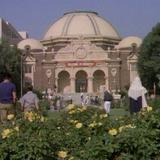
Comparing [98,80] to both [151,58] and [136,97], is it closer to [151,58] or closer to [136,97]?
[151,58]

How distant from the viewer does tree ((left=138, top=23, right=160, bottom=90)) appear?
193 ft

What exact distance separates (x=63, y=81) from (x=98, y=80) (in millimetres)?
6225

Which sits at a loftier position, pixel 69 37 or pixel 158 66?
pixel 69 37

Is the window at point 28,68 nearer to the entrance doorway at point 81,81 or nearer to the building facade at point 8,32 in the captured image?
the entrance doorway at point 81,81

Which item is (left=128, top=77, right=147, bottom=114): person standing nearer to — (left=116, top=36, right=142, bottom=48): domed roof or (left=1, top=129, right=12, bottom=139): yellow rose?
(left=1, top=129, right=12, bottom=139): yellow rose

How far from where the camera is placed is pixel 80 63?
101312 mm

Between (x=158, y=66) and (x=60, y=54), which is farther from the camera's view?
(x=60, y=54)

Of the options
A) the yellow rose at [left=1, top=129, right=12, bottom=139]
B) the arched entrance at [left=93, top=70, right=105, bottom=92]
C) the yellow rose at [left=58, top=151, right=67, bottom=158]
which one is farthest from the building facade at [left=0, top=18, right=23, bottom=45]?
the yellow rose at [left=58, top=151, right=67, bottom=158]

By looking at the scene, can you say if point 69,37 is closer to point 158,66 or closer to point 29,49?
point 29,49

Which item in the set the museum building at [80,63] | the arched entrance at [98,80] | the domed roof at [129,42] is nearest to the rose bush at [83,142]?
the museum building at [80,63]

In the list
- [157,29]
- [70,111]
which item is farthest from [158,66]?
[70,111]

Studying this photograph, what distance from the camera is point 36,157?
6.12 m

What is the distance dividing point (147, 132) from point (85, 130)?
1.18 metres

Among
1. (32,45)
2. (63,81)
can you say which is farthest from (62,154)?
(32,45)
